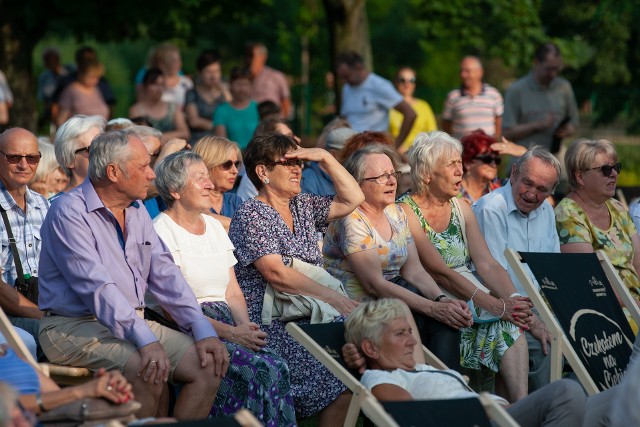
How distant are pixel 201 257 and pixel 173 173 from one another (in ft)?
1.65

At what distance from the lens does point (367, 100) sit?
13.0m

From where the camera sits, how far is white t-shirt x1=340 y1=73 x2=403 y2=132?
13.0m

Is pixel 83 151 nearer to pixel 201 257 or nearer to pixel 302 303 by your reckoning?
pixel 201 257

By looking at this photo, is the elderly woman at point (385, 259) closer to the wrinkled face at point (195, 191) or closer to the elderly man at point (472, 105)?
the wrinkled face at point (195, 191)

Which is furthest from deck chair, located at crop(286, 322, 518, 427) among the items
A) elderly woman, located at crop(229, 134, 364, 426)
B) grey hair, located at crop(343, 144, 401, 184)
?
grey hair, located at crop(343, 144, 401, 184)

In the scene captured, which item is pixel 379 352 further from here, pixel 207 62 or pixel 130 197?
pixel 207 62

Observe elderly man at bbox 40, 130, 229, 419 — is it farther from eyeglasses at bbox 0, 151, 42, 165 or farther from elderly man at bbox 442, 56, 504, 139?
elderly man at bbox 442, 56, 504, 139

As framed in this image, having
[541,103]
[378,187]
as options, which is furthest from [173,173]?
[541,103]

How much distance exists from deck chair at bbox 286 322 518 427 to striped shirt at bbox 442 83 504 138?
6681 mm

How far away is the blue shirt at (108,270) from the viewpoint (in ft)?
18.7

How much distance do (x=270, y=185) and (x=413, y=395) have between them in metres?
1.88

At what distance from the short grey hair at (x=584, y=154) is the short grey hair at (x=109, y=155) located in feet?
10.9

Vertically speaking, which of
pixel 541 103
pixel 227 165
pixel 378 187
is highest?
pixel 227 165

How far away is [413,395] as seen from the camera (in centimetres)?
560
